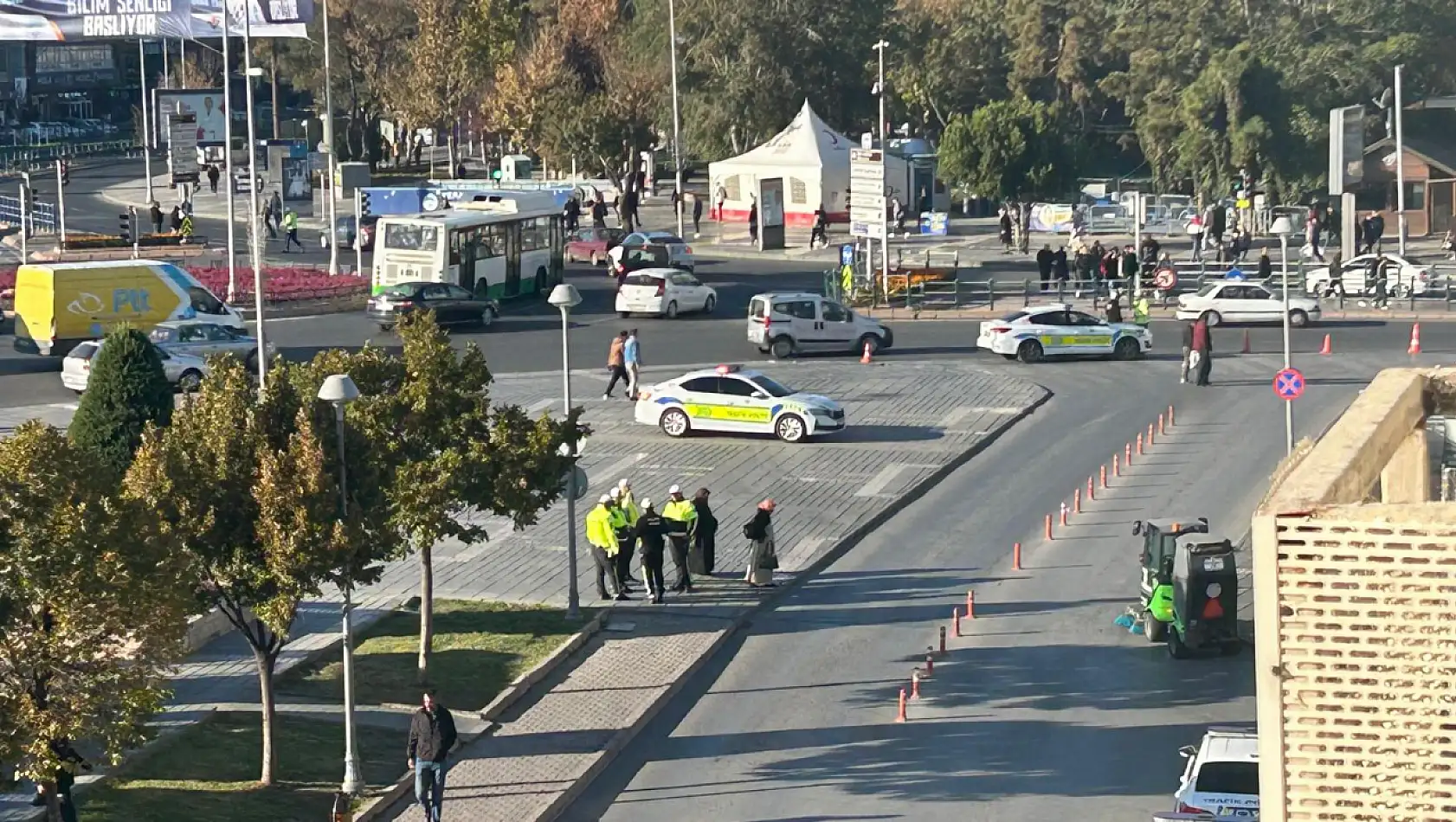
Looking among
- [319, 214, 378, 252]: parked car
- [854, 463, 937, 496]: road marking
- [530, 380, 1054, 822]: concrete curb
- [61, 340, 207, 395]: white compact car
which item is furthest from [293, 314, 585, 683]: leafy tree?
[319, 214, 378, 252]: parked car

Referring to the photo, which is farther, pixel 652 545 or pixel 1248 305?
pixel 1248 305

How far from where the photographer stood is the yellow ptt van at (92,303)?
43.8m

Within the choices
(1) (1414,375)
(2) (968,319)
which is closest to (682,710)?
(1) (1414,375)

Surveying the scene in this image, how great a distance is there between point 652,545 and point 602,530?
627mm

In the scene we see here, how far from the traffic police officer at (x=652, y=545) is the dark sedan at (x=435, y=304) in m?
22.5

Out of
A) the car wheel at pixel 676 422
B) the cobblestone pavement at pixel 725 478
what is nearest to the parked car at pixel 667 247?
the cobblestone pavement at pixel 725 478

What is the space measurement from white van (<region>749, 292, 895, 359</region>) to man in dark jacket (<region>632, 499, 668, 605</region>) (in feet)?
62.0

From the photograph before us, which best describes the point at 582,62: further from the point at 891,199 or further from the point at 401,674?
the point at 401,674

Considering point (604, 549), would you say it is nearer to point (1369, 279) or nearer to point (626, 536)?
point (626, 536)

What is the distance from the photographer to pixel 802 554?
28.6m

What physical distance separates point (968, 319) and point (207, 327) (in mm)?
18146

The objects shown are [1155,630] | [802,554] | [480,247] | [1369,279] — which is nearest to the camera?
[1155,630]

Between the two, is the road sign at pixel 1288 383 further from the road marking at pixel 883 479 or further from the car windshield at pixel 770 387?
the car windshield at pixel 770 387

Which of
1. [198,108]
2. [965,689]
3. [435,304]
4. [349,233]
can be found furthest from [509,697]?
[198,108]
